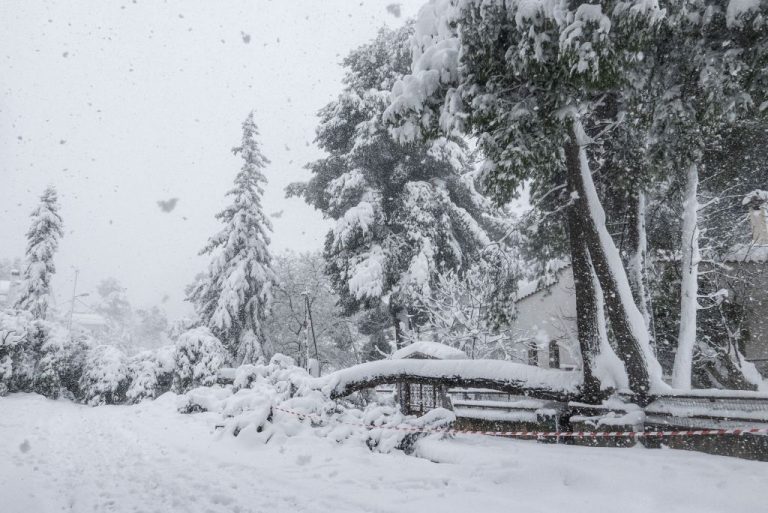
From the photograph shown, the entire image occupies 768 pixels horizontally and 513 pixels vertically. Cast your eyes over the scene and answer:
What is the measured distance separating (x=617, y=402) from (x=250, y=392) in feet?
25.9

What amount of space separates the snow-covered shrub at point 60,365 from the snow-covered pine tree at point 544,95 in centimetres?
1776

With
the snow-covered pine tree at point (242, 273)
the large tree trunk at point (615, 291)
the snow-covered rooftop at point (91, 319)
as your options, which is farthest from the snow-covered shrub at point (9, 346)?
the snow-covered rooftop at point (91, 319)

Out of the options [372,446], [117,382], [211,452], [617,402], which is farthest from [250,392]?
[117,382]

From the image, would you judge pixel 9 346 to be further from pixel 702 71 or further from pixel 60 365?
pixel 702 71

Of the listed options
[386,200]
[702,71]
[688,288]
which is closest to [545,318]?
[386,200]

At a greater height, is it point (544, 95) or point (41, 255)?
point (41, 255)

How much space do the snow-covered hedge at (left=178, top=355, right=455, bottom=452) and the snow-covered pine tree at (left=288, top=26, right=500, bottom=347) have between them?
754 cm

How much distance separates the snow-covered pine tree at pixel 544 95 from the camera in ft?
20.8

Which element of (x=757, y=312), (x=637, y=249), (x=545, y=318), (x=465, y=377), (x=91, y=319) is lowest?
(x=465, y=377)

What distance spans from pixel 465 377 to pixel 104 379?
1564 centimetres

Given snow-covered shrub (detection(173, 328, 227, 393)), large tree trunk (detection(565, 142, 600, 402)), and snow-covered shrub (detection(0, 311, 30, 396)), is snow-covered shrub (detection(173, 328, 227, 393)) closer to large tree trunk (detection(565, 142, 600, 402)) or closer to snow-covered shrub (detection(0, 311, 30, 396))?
snow-covered shrub (detection(0, 311, 30, 396))

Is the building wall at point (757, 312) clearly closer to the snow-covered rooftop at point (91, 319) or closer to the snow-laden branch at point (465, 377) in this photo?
the snow-laden branch at point (465, 377)

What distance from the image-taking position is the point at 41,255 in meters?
32.6

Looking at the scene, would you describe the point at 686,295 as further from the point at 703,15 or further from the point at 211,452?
the point at 211,452
